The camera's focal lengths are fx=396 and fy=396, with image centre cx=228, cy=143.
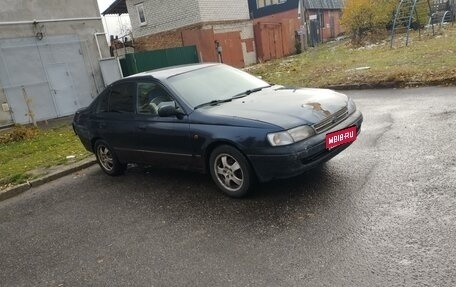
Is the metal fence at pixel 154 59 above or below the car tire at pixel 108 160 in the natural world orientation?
above

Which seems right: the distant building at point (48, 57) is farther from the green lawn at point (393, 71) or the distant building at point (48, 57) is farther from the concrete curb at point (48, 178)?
the green lawn at point (393, 71)

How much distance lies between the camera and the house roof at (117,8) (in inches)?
1154

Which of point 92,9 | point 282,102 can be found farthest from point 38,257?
point 92,9

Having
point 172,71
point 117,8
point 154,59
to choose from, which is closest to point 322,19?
Answer: point 117,8

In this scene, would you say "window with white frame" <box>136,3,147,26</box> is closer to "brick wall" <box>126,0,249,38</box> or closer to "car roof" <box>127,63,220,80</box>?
"brick wall" <box>126,0,249,38</box>

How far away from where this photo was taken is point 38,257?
13.9 feet

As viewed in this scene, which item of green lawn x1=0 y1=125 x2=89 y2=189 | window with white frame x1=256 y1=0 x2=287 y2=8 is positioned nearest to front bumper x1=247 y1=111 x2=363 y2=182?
green lawn x1=0 y1=125 x2=89 y2=189

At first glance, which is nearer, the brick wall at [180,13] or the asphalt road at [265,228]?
the asphalt road at [265,228]

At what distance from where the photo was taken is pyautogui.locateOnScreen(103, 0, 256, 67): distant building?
23.1 meters

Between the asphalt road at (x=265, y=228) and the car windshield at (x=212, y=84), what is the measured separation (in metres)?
1.19

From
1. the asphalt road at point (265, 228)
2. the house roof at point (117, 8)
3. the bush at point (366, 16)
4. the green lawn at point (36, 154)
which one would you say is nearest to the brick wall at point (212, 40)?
the house roof at point (117, 8)

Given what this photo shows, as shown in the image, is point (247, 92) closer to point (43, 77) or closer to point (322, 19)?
point (43, 77)

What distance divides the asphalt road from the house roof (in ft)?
85.5

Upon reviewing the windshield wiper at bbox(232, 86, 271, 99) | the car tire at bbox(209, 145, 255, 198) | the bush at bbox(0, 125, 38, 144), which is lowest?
the bush at bbox(0, 125, 38, 144)
